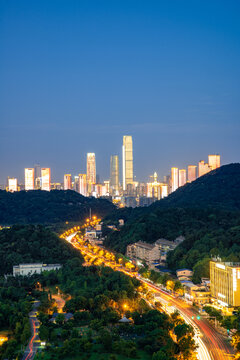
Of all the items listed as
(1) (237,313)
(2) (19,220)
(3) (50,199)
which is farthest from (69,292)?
(3) (50,199)

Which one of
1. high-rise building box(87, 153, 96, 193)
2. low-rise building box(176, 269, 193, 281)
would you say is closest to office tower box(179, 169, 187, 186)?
high-rise building box(87, 153, 96, 193)

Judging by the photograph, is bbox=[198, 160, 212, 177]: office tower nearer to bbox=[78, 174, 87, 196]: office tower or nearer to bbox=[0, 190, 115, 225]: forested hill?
bbox=[0, 190, 115, 225]: forested hill

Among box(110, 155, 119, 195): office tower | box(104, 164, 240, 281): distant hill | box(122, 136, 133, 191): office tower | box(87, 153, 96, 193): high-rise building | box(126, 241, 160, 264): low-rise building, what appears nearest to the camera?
box(104, 164, 240, 281): distant hill

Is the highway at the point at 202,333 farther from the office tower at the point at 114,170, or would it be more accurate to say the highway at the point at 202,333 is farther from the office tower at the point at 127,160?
the office tower at the point at 114,170

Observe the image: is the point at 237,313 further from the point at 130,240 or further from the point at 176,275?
the point at 130,240

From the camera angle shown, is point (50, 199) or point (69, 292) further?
point (50, 199)

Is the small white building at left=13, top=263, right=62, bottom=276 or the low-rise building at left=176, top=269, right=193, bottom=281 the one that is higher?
the small white building at left=13, top=263, right=62, bottom=276
